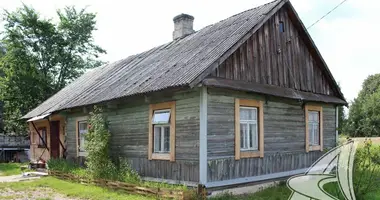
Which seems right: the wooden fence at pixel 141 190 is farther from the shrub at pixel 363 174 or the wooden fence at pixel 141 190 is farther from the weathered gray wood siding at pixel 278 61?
the shrub at pixel 363 174

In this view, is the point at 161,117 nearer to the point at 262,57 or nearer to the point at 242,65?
the point at 242,65

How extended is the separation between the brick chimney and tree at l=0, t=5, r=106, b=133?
19577 millimetres

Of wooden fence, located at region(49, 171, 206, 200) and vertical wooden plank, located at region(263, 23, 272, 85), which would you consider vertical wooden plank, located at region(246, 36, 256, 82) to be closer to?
vertical wooden plank, located at region(263, 23, 272, 85)

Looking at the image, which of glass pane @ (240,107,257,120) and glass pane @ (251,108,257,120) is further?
glass pane @ (251,108,257,120)

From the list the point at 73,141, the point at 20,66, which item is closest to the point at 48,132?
the point at 73,141

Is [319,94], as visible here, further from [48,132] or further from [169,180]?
[48,132]

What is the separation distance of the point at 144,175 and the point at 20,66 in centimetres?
2550

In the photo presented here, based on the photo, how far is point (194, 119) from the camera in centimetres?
1003

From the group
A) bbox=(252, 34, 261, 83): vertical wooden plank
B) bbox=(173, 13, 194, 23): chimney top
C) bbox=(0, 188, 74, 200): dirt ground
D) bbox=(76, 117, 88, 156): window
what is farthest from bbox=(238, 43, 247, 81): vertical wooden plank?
bbox=(76, 117, 88, 156): window

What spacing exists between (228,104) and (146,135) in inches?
116

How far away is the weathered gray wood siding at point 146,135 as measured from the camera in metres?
10.0

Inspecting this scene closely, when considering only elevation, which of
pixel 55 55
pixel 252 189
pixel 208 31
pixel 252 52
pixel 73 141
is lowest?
pixel 252 189

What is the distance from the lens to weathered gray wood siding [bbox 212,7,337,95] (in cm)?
1116

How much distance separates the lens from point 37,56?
3359 centimetres
